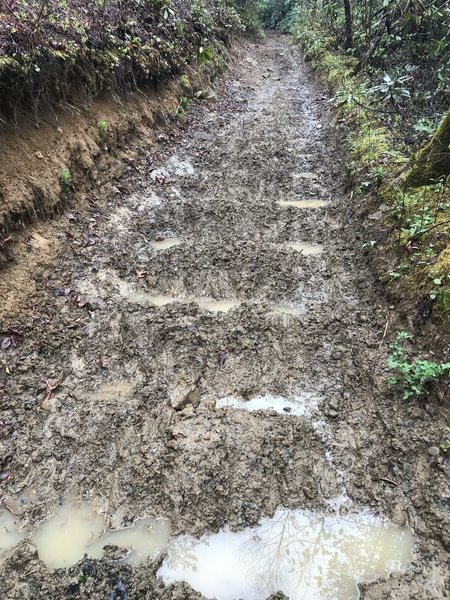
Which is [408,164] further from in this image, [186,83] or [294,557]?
[186,83]

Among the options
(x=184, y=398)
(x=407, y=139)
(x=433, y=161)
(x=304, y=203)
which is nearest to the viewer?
(x=184, y=398)

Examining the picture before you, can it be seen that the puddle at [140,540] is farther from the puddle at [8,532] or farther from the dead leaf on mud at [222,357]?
the dead leaf on mud at [222,357]

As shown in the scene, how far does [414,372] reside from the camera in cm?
336

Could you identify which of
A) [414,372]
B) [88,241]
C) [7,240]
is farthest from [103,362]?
[414,372]

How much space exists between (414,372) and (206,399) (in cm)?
177

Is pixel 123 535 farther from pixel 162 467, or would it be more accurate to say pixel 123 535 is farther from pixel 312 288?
pixel 312 288

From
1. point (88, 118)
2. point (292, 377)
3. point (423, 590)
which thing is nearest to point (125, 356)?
point (292, 377)

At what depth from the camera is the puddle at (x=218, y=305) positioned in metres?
4.41

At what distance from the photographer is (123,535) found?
2.68 meters

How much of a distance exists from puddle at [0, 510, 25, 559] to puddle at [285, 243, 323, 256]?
4040 millimetres

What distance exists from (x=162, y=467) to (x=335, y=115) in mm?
8342

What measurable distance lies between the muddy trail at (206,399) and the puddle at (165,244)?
0.23 ft

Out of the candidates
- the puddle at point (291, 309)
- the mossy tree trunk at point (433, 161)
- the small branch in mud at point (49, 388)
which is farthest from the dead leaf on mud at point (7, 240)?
the mossy tree trunk at point (433, 161)

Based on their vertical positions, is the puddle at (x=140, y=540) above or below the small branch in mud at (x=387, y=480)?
above
